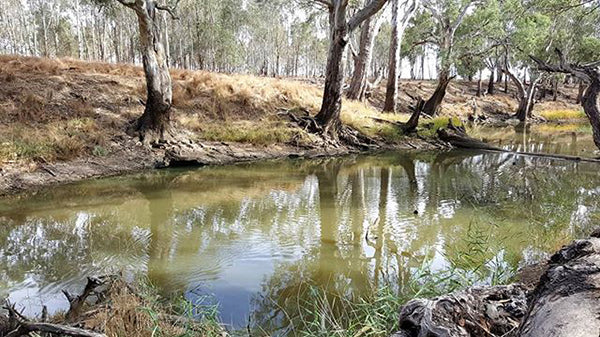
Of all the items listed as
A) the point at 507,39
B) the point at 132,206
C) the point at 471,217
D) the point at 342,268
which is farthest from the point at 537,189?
the point at 507,39

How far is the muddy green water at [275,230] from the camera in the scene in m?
4.40

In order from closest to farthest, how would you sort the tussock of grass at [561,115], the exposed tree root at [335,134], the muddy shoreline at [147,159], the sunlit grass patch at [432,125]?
1. the muddy shoreline at [147,159]
2. the exposed tree root at [335,134]
3. the sunlit grass patch at [432,125]
4. the tussock of grass at [561,115]

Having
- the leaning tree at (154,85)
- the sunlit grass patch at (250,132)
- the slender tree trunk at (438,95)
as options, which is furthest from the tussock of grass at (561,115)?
the leaning tree at (154,85)

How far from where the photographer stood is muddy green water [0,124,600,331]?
4.40 meters

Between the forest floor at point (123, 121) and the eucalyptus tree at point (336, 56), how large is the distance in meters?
0.82

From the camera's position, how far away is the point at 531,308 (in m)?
1.78

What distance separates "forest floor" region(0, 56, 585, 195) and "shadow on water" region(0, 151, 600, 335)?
104cm

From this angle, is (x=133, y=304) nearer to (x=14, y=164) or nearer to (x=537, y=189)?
(x=14, y=164)

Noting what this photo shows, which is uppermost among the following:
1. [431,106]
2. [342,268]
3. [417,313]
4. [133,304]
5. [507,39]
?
[507,39]

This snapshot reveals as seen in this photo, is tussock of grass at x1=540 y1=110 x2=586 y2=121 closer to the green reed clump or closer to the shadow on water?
the shadow on water

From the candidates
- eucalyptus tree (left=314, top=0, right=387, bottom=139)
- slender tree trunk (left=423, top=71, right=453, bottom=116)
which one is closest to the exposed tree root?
eucalyptus tree (left=314, top=0, right=387, bottom=139)

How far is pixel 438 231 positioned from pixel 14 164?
8.23m

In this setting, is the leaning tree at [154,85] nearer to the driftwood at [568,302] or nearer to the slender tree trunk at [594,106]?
the slender tree trunk at [594,106]

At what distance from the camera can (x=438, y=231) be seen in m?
6.00
